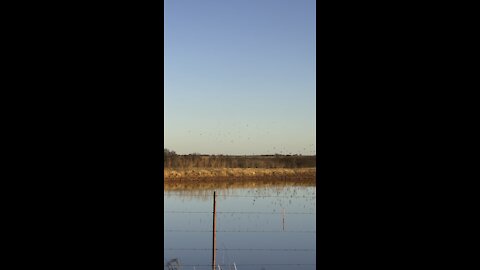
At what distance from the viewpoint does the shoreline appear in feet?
53.2

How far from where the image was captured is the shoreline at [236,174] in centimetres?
1622

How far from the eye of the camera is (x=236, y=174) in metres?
17.2
